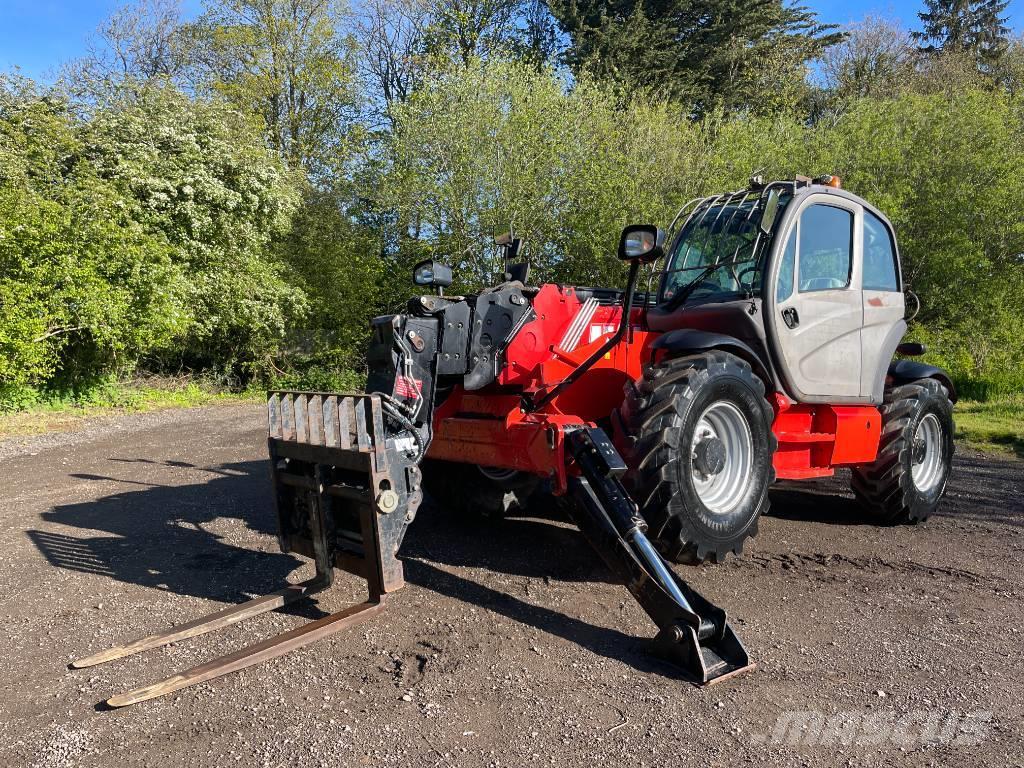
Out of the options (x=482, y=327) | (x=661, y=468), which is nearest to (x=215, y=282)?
(x=482, y=327)

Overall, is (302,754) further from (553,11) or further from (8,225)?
(553,11)

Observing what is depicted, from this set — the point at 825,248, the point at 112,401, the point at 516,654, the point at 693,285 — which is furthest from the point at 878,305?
the point at 112,401

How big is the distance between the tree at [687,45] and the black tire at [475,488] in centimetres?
2278

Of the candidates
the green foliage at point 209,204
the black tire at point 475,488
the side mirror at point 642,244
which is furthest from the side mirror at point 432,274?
the green foliage at point 209,204

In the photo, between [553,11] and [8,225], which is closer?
[8,225]

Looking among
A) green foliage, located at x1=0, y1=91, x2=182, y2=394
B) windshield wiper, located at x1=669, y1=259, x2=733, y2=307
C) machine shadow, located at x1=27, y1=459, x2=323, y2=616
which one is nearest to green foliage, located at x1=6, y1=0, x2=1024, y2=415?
green foliage, located at x1=0, y1=91, x2=182, y2=394

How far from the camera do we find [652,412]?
454 cm

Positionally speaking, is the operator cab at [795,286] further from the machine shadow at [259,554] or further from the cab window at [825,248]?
the machine shadow at [259,554]

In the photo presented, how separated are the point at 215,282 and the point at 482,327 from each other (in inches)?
620

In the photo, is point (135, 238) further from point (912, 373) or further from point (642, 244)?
point (912, 373)

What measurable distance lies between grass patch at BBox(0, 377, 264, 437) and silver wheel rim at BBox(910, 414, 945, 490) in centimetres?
1263

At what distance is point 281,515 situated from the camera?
4.56 meters

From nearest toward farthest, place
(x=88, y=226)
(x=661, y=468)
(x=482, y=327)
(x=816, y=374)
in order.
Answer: (x=661, y=468)
(x=482, y=327)
(x=816, y=374)
(x=88, y=226)

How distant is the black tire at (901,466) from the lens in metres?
6.36
